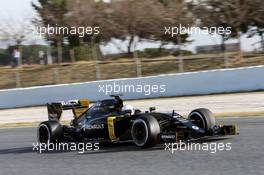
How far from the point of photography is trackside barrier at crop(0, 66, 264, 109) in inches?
902

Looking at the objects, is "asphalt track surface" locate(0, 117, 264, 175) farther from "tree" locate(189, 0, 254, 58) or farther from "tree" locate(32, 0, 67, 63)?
Answer: "tree" locate(32, 0, 67, 63)

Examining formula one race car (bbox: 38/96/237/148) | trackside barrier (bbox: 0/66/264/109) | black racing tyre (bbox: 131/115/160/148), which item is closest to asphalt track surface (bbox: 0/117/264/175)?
black racing tyre (bbox: 131/115/160/148)

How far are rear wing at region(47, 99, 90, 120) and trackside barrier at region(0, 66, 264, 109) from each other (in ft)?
37.8

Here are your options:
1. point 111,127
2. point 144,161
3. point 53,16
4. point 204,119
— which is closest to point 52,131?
point 111,127

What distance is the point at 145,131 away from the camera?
1005cm

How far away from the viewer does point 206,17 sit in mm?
30531

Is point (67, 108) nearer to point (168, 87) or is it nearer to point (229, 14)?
point (168, 87)

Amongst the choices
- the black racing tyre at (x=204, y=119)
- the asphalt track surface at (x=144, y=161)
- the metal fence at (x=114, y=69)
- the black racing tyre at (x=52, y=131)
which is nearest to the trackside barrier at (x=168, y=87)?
the metal fence at (x=114, y=69)

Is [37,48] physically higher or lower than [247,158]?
higher

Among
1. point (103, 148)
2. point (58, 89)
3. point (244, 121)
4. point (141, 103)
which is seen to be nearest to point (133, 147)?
point (103, 148)

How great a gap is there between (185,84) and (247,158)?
1571cm

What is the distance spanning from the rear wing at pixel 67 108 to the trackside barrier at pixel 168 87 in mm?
11530

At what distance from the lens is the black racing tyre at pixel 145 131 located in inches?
391

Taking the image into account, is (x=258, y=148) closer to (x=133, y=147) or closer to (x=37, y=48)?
(x=133, y=147)
